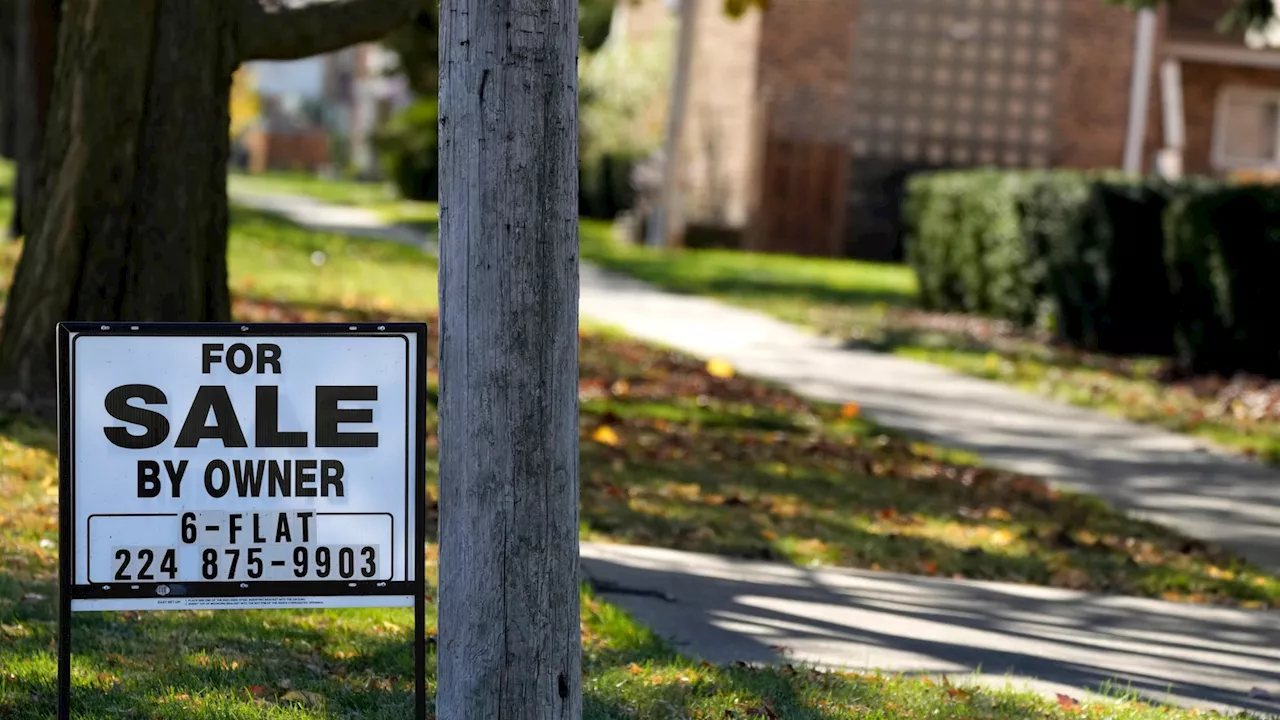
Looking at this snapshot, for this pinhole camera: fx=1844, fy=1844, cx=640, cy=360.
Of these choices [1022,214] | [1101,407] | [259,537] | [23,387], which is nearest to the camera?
[259,537]

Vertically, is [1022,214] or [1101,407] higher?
[1022,214]

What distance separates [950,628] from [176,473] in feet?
10.5

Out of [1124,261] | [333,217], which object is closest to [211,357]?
[1124,261]

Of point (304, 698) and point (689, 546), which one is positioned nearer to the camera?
point (304, 698)

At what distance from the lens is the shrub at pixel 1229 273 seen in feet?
44.8

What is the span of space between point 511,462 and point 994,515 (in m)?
5.34

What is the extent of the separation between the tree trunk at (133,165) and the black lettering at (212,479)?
4097 millimetres

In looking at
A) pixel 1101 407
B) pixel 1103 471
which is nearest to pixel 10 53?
pixel 1101 407

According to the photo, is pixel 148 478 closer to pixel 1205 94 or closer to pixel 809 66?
pixel 809 66

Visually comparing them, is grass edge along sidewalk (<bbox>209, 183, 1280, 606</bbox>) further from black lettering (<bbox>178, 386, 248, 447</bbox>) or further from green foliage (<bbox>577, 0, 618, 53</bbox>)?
green foliage (<bbox>577, 0, 618, 53</bbox>)

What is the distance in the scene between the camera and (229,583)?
4320 millimetres

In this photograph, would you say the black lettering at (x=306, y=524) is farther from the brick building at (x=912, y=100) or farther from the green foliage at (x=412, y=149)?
the green foliage at (x=412, y=149)

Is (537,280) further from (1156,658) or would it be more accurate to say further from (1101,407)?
(1101,407)

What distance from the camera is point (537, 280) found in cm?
406
